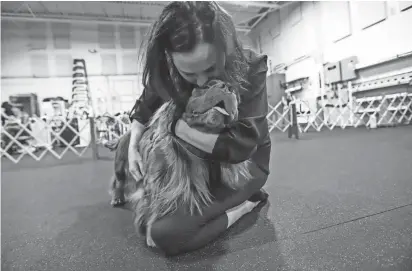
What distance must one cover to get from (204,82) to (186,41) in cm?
9

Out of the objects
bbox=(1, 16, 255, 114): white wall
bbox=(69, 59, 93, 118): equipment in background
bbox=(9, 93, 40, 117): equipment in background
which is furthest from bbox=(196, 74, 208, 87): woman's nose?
bbox=(9, 93, 40, 117): equipment in background

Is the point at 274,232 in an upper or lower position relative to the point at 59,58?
lower

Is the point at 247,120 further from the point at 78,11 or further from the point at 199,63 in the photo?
the point at 78,11

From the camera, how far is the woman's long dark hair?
0.46m

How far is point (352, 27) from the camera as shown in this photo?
65 centimetres

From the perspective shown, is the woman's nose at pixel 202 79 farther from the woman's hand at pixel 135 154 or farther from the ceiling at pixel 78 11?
the ceiling at pixel 78 11

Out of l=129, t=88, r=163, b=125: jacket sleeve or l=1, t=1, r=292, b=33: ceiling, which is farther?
l=1, t=1, r=292, b=33: ceiling

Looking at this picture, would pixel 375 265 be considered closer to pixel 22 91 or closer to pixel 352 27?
pixel 352 27

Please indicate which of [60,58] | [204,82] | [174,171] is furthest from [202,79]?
[60,58]

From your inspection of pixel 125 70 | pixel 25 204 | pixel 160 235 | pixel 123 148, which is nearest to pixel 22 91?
pixel 125 70

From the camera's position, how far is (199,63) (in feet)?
1.54

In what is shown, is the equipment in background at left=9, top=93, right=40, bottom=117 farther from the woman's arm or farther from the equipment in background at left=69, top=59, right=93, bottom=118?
the woman's arm

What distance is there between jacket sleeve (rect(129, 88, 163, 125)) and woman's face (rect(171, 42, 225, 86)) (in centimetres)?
26

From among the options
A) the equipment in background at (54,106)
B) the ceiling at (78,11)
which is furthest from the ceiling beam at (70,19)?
the equipment in background at (54,106)
